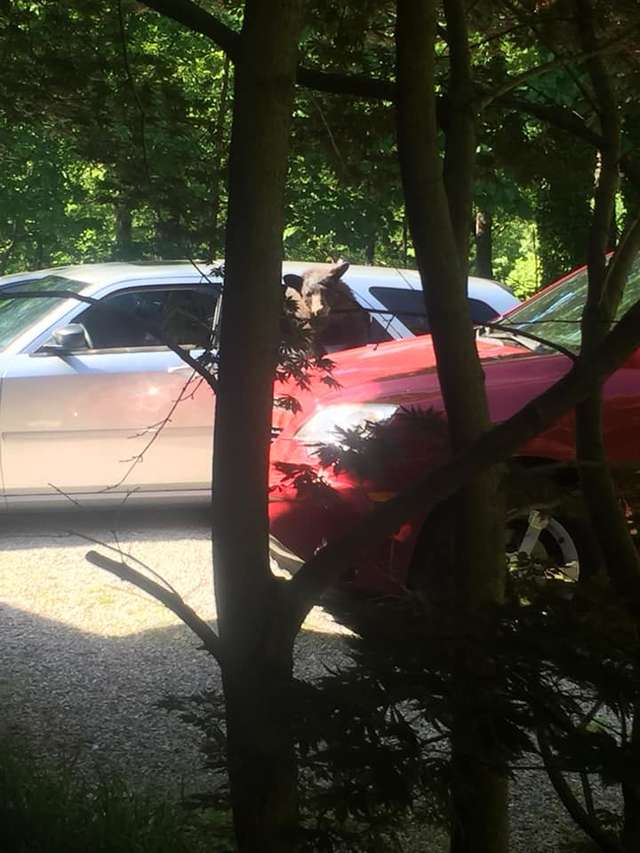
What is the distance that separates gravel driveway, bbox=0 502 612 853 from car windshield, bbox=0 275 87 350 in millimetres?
1315

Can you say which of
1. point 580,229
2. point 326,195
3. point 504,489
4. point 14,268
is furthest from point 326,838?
point 14,268

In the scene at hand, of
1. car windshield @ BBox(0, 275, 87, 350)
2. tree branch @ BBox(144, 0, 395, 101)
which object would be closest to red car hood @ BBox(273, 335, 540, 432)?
car windshield @ BBox(0, 275, 87, 350)

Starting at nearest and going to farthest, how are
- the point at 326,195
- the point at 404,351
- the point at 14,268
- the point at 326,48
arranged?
the point at 326,48
the point at 326,195
the point at 404,351
the point at 14,268

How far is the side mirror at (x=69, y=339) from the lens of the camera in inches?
266

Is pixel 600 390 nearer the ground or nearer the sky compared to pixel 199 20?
nearer the ground

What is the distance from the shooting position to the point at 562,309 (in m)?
5.24

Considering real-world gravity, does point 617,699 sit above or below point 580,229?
below

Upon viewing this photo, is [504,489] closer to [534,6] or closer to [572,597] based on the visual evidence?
[572,597]

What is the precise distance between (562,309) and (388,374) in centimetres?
90

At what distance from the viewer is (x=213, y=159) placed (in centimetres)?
273

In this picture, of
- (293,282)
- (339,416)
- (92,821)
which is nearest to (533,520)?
(293,282)

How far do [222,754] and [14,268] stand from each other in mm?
19058

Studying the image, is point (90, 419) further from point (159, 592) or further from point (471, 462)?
point (471, 462)

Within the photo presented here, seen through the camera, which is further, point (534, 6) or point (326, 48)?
point (326, 48)
